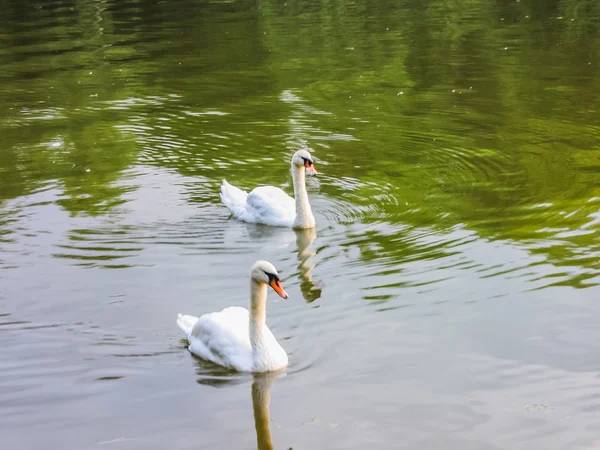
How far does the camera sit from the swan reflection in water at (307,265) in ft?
33.2

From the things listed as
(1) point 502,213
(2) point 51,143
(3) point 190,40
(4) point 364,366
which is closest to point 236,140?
(2) point 51,143

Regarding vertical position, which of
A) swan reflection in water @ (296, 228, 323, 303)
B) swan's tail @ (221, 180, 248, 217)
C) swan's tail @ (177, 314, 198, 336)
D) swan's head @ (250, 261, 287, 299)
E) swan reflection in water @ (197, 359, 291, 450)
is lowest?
swan reflection in water @ (296, 228, 323, 303)

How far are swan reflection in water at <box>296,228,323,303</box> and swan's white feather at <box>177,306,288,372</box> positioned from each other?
53.5 inches

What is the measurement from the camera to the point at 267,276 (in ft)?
27.1

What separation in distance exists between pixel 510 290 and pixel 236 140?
792 cm

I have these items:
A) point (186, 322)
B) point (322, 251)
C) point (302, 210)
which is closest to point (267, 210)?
point (302, 210)

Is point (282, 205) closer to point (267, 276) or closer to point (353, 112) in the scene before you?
point (267, 276)

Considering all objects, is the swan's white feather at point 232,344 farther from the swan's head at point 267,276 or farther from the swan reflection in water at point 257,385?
the swan's head at point 267,276

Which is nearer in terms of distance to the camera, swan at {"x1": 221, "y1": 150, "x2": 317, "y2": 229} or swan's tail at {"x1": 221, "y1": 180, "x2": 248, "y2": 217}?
swan at {"x1": 221, "y1": 150, "x2": 317, "y2": 229}

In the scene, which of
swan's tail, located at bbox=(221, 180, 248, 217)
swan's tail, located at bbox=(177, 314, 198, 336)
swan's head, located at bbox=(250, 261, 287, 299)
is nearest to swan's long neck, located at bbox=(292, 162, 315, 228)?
swan's tail, located at bbox=(221, 180, 248, 217)

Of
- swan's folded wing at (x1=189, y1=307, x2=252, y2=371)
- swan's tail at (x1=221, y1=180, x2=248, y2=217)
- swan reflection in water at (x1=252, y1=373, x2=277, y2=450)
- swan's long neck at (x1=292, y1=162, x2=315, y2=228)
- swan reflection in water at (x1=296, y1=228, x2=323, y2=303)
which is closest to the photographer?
swan reflection in water at (x1=252, y1=373, x2=277, y2=450)

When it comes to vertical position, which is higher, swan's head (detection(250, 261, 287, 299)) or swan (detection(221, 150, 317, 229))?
swan's head (detection(250, 261, 287, 299))

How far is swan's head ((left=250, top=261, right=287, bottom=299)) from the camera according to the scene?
8.25m

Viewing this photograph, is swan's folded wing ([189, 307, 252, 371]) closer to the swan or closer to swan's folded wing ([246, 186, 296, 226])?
the swan
